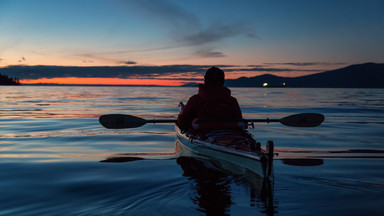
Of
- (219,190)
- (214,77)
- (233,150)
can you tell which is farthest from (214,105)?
(219,190)

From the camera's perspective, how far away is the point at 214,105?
750 centimetres

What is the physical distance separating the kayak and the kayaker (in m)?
0.27

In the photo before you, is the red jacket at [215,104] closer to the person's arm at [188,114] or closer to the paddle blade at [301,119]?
the person's arm at [188,114]

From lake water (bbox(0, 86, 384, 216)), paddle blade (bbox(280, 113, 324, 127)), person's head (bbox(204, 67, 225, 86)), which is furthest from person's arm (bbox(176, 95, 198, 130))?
paddle blade (bbox(280, 113, 324, 127))

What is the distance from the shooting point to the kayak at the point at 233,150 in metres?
5.00

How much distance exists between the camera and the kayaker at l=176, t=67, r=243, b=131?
743 cm

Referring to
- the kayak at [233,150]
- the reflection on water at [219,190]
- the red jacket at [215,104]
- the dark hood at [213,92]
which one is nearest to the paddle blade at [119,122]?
the kayak at [233,150]

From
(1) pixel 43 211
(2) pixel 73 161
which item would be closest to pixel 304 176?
(1) pixel 43 211

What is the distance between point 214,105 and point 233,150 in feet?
5.66

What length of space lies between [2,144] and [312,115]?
1004 cm

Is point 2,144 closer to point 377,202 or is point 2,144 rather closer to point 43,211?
point 43,211

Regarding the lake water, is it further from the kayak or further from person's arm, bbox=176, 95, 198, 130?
person's arm, bbox=176, 95, 198, 130

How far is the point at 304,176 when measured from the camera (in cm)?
668

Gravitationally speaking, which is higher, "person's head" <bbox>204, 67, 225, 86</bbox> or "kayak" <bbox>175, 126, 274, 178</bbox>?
"person's head" <bbox>204, 67, 225, 86</bbox>
